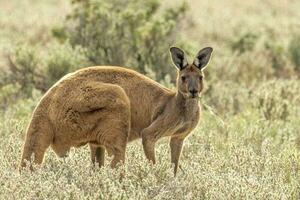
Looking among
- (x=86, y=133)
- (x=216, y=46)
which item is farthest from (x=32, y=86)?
(x=216, y=46)

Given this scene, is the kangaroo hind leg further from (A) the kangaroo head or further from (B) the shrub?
(B) the shrub

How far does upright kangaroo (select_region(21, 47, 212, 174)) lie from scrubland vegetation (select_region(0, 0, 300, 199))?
0.21 metres

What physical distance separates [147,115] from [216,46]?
12.6 meters

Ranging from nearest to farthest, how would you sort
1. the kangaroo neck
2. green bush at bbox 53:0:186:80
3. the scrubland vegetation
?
the scrubland vegetation < the kangaroo neck < green bush at bbox 53:0:186:80

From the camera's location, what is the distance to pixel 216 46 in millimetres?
19719

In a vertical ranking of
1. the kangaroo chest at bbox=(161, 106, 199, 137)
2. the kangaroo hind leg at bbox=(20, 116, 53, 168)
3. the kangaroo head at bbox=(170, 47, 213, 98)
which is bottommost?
the kangaroo hind leg at bbox=(20, 116, 53, 168)

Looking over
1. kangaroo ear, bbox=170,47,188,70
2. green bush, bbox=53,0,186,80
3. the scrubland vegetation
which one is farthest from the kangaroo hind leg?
green bush, bbox=53,0,186,80

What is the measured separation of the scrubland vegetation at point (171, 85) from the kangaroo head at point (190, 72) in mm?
658

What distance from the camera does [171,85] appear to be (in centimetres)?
1149

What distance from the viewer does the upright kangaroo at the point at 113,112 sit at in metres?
6.72

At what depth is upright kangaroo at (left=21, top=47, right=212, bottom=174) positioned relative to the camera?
22.0 feet

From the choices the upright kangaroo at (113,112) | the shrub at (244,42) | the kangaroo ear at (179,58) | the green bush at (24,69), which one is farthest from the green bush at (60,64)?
the shrub at (244,42)

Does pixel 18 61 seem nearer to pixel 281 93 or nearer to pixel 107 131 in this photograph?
pixel 281 93

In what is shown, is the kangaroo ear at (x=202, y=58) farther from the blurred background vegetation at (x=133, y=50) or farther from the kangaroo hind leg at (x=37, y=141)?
the blurred background vegetation at (x=133, y=50)
